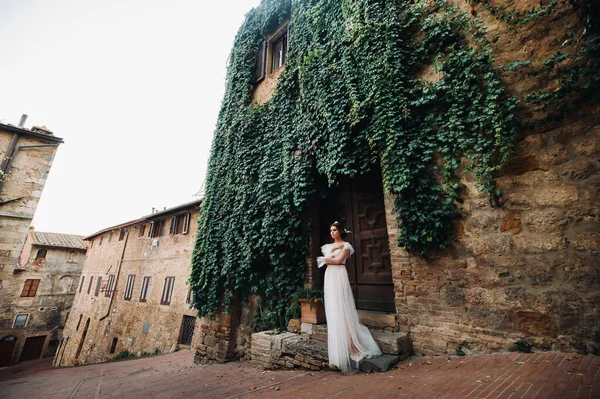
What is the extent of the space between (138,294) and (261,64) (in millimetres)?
13525

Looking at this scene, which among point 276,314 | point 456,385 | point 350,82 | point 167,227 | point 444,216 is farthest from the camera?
point 167,227

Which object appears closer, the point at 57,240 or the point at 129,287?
the point at 129,287

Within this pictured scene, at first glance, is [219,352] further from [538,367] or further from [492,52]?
[492,52]

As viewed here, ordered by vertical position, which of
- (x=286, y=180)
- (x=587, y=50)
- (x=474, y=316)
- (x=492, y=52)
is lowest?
(x=474, y=316)

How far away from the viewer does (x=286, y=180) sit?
548cm

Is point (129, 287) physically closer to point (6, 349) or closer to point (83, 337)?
point (83, 337)

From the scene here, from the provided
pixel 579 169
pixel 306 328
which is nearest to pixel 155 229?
pixel 306 328

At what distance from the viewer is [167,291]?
1202 centimetres

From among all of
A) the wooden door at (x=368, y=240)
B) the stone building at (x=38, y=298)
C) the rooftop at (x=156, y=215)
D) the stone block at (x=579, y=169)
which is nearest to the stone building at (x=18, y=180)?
the rooftop at (x=156, y=215)

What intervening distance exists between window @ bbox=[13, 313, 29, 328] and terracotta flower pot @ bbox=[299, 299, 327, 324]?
1056 inches

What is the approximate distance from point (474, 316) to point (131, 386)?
18.5ft

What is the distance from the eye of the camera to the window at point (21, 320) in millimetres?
19025

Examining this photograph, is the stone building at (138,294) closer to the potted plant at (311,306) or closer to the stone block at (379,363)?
the potted plant at (311,306)

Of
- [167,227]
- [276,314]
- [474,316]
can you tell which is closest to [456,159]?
[474,316]
